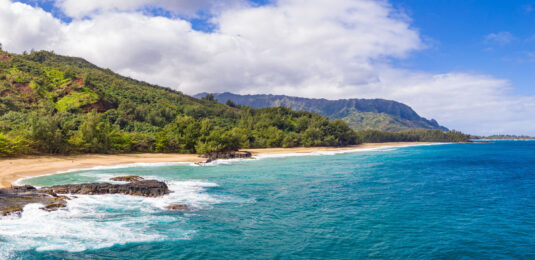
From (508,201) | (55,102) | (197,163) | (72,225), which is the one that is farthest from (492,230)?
(55,102)

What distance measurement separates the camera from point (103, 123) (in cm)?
5534

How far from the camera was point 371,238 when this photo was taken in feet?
51.0

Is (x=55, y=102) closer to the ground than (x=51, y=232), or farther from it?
farther from it

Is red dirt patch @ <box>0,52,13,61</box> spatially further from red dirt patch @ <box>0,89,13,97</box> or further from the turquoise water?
the turquoise water

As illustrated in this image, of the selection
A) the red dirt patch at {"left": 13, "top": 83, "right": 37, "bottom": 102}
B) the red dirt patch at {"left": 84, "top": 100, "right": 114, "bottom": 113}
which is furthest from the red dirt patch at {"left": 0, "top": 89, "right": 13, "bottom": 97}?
the red dirt patch at {"left": 84, "top": 100, "right": 114, "bottom": 113}

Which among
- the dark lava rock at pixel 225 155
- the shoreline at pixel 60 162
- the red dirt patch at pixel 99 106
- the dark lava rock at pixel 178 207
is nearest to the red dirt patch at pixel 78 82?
the red dirt patch at pixel 99 106

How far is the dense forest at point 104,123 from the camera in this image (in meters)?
47.1

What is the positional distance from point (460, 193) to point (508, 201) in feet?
12.5

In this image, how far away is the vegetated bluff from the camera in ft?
154

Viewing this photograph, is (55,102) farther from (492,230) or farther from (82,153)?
(492,230)

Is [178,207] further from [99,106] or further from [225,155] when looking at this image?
[99,106]

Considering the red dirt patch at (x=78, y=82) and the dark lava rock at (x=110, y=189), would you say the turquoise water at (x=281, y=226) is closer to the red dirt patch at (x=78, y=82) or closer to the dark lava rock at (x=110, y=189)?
the dark lava rock at (x=110, y=189)

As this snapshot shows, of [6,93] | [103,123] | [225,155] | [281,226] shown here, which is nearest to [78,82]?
[6,93]

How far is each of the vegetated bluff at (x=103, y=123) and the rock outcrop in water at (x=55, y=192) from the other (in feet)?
79.1
